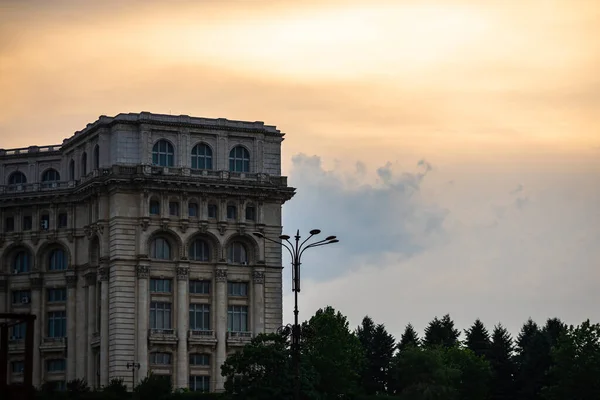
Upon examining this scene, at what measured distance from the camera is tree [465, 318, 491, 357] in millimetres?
189738

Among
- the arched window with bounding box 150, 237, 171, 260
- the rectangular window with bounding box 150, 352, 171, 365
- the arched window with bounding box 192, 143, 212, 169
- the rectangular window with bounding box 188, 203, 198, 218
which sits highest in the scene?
the arched window with bounding box 192, 143, 212, 169

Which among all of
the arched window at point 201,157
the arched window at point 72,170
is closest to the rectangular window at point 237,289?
the arched window at point 201,157

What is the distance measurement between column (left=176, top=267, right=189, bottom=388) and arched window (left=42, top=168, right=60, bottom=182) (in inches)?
869

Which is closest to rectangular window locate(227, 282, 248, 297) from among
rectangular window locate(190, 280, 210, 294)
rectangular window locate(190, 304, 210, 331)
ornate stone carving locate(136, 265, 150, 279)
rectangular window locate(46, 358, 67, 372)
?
rectangular window locate(190, 280, 210, 294)

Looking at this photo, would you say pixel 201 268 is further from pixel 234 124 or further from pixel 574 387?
pixel 574 387

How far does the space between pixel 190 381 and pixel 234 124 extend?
2567cm

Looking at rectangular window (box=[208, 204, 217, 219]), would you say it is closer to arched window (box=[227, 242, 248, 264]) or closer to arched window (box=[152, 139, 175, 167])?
arched window (box=[227, 242, 248, 264])

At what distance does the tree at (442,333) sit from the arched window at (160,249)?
41.5 meters

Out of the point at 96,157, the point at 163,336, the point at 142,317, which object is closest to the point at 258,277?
the point at 163,336

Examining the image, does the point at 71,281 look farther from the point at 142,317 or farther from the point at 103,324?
the point at 142,317

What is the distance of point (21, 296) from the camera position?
167125mm

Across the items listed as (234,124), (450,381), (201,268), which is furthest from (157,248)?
(450,381)

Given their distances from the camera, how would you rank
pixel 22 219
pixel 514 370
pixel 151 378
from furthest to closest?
pixel 514 370, pixel 22 219, pixel 151 378

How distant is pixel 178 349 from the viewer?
15625cm
